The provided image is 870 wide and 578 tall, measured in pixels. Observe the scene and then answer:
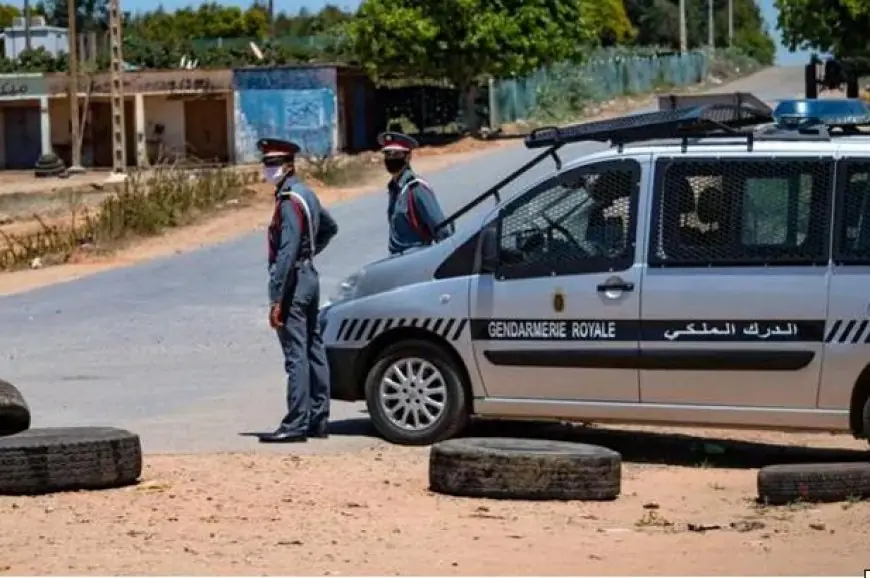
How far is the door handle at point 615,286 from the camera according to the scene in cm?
1055

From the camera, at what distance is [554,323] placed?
10.8m

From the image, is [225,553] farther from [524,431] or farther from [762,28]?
[762,28]

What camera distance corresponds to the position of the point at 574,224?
1082cm

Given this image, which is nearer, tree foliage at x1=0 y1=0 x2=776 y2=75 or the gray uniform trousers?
→ the gray uniform trousers

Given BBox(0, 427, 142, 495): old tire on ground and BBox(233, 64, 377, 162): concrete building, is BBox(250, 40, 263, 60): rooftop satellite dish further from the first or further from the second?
BBox(0, 427, 142, 495): old tire on ground

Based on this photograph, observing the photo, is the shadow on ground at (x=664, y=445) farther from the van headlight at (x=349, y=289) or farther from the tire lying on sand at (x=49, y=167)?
the tire lying on sand at (x=49, y=167)

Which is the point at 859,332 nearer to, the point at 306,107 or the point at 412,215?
the point at 412,215

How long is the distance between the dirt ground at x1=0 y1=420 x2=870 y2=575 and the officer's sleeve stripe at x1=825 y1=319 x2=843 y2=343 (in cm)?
95

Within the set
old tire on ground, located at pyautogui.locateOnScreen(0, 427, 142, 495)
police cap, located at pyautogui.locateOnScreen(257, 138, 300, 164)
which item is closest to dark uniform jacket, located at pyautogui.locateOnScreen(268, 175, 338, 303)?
police cap, located at pyautogui.locateOnScreen(257, 138, 300, 164)

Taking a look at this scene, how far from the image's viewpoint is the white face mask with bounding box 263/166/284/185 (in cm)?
1172

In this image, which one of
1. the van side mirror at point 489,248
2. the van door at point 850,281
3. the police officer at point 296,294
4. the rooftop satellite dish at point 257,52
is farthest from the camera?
the rooftop satellite dish at point 257,52

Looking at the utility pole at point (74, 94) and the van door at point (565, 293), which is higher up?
the utility pole at point (74, 94)

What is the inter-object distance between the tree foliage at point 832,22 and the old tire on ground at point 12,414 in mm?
33212

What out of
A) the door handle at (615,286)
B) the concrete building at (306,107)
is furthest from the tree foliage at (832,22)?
the door handle at (615,286)
